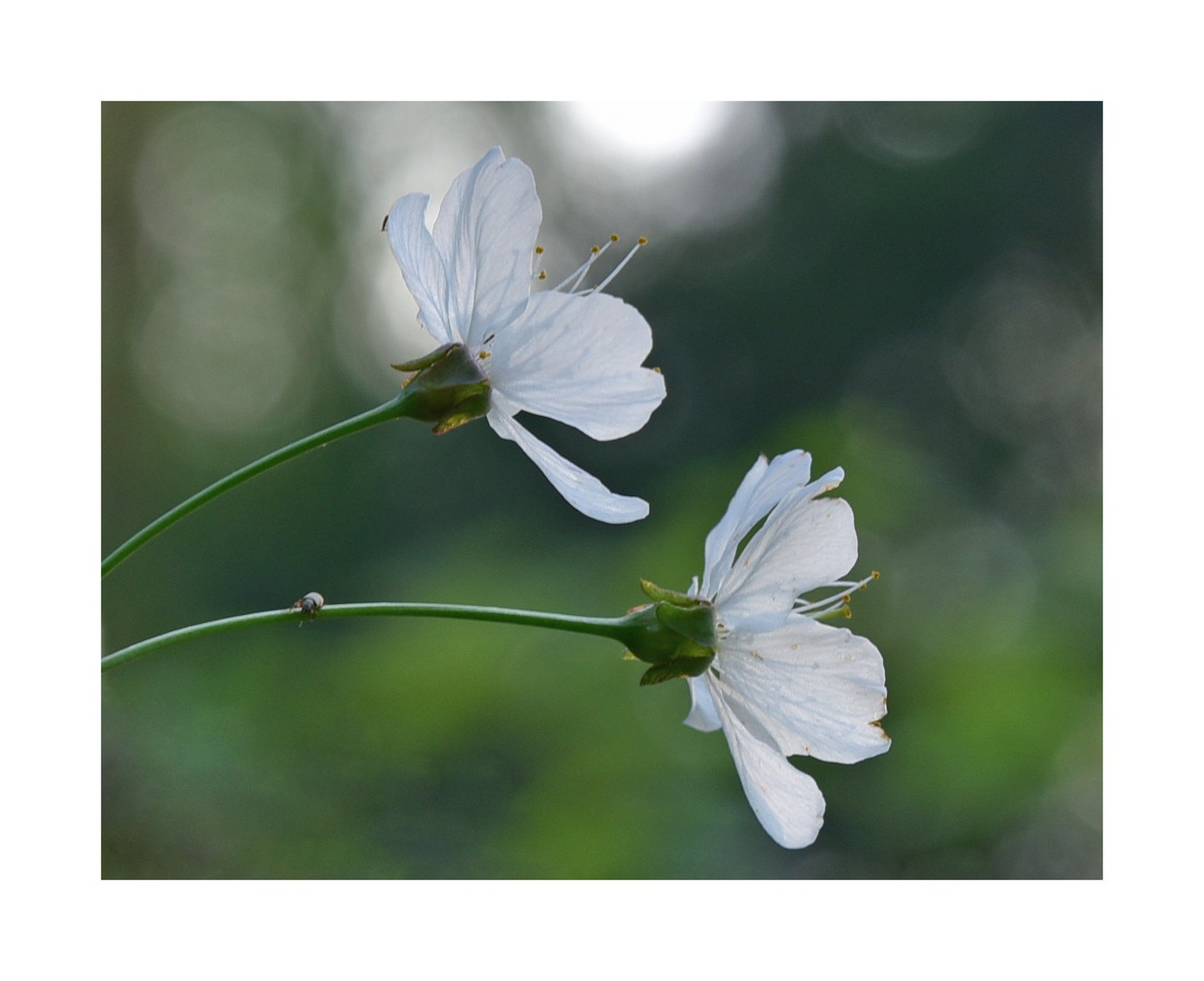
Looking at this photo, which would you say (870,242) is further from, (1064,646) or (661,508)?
(1064,646)

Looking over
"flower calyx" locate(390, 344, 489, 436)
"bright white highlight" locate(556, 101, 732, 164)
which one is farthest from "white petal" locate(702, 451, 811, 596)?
"bright white highlight" locate(556, 101, 732, 164)

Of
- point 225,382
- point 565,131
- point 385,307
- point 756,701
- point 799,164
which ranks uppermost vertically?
point 799,164

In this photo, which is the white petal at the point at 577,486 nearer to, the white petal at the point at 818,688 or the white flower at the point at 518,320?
the white flower at the point at 518,320

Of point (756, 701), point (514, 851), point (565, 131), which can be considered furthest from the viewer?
point (565, 131)

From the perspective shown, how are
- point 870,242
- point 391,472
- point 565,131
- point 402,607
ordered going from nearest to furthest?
point 402,607 < point 565,131 < point 870,242 < point 391,472

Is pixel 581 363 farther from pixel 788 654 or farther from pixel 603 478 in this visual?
pixel 603 478

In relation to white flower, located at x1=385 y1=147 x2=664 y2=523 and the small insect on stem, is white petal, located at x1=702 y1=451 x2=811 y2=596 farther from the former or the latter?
the small insect on stem

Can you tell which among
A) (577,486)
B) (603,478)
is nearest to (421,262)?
(577,486)

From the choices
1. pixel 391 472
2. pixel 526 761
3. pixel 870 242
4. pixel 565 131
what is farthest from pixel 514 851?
pixel 870 242
